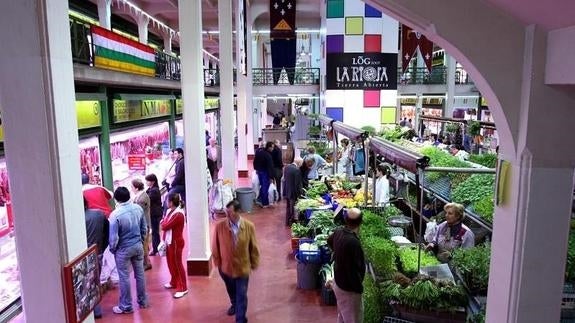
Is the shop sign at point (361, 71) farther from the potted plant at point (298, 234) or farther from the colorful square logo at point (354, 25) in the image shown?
the potted plant at point (298, 234)

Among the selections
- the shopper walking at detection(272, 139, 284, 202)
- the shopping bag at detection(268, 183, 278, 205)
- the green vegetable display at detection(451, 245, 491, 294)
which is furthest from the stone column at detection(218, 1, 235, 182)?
the green vegetable display at detection(451, 245, 491, 294)

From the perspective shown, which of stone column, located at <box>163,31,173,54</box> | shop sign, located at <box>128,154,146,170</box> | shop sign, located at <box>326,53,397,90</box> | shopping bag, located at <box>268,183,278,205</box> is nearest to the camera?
shop sign, located at <box>128,154,146,170</box>

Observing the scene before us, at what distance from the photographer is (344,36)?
1513 cm

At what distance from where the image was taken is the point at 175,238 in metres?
6.63

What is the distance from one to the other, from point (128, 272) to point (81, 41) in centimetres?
373

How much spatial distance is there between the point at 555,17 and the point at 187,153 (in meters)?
5.78

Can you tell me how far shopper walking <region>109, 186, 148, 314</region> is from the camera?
6105 mm

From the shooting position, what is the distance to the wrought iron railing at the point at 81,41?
273 inches

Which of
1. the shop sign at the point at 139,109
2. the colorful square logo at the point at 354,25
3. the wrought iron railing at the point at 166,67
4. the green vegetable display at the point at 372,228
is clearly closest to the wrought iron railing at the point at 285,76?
the colorful square logo at the point at 354,25

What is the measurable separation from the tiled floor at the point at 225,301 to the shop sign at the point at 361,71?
861 cm

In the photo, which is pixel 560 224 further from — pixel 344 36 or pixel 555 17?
pixel 344 36

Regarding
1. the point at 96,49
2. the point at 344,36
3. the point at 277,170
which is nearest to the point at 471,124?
the point at 277,170

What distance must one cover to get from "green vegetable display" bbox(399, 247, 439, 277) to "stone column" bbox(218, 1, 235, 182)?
714 cm

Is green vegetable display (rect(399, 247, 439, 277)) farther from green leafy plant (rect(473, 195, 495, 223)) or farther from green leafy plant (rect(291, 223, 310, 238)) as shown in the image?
green leafy plant (rect(291, 223, 310, 238))
